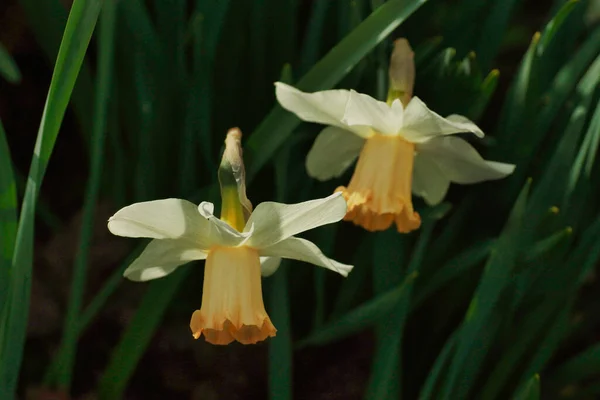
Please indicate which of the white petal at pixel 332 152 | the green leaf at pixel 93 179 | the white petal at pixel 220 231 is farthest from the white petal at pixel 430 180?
the green leaf at pixel 93 179

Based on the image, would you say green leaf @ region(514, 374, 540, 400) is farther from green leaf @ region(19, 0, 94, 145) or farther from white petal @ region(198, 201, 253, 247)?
green leaf @ region(19, 0, 94, 145)

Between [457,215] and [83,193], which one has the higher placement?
[83,193]

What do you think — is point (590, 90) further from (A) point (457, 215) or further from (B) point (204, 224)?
(B) point (204, 224)

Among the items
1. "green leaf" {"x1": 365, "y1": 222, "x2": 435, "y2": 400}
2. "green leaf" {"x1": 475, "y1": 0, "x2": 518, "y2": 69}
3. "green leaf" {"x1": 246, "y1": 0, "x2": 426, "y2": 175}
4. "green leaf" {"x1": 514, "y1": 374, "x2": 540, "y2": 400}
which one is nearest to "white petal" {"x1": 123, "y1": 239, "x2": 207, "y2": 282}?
"green leaf" {"x1": 246, "y1": 0, "x2": 426, "y2": 175}

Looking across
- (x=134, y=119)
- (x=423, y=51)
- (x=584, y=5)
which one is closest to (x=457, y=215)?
(x=423, y=51)

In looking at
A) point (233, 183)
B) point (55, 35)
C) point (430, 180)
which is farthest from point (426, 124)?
point (55, 35)

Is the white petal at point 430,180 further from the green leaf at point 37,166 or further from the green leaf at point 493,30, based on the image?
the green leaf at point 37,166
